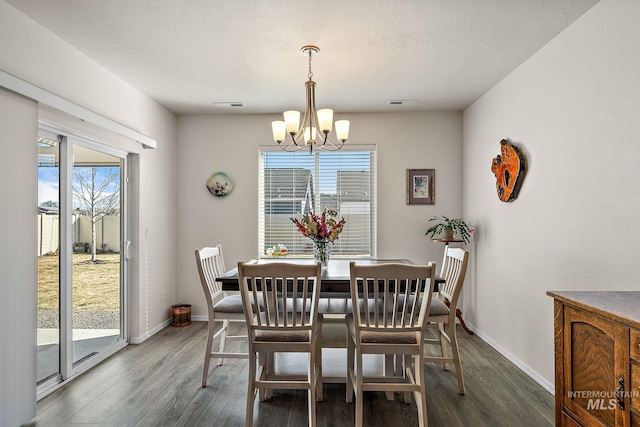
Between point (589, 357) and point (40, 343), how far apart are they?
335 cm

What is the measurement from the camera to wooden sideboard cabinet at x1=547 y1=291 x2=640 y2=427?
133 centimetres

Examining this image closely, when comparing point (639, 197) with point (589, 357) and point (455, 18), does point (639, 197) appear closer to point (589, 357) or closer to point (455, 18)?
point (589, 357)

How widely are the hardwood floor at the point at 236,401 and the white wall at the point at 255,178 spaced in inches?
62.3

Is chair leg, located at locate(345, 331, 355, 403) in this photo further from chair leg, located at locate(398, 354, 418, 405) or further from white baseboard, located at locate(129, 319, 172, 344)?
white baseboard, located at locate(129, 319, 172, 344)

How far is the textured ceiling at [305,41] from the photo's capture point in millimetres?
2311

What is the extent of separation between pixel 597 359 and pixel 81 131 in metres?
3.50

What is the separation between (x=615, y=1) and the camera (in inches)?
83.5

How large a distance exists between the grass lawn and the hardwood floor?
1.82 ft

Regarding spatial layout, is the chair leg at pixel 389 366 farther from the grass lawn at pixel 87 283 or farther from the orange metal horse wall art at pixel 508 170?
the grass lawn at pixel 87 283

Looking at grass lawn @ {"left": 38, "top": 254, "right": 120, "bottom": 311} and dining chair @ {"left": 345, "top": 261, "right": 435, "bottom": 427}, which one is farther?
grass lawn @ {"left": 38, "top": 254, "right": 120, "bottom": 311}

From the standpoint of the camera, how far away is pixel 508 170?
10.8ft

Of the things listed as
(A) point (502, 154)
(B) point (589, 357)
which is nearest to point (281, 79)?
(A) point (502, 154)

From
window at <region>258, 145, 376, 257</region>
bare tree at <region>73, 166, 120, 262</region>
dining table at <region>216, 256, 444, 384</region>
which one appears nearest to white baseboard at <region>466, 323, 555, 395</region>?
dining table at <region>216, 256, 444, 384</region>

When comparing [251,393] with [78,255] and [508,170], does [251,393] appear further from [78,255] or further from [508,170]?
[508,170]
